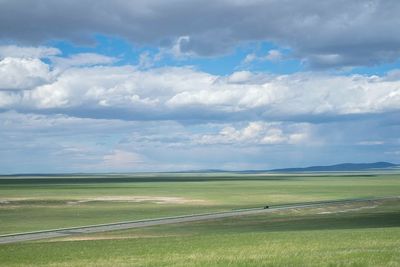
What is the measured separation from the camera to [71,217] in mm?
66625

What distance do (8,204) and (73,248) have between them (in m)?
59.4

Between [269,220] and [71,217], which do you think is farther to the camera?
[71,217]

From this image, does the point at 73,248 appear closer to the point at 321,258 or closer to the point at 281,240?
the point at 281,240

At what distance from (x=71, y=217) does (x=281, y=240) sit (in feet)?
127

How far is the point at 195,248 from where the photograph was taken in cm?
3078

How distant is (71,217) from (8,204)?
86.0 ft

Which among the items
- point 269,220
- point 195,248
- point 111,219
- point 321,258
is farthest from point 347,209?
point 321,258

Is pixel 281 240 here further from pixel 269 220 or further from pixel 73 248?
pixel 269 220

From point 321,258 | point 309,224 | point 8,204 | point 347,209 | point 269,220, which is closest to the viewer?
point 321,258

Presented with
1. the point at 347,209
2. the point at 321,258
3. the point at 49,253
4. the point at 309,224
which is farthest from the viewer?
the point at 347,209

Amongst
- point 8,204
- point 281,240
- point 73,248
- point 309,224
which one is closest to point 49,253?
point 73,248

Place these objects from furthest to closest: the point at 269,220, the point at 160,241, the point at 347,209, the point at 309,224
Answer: the point at 347,209 < the point at 269,220 < the point at 309,224 < the point at 160,241

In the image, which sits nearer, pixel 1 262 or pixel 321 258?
pixel 321 258

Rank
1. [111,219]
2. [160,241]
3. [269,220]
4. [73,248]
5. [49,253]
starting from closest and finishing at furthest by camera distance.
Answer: [49,253], [73,248], [160,241], [269,220], [111,219]
